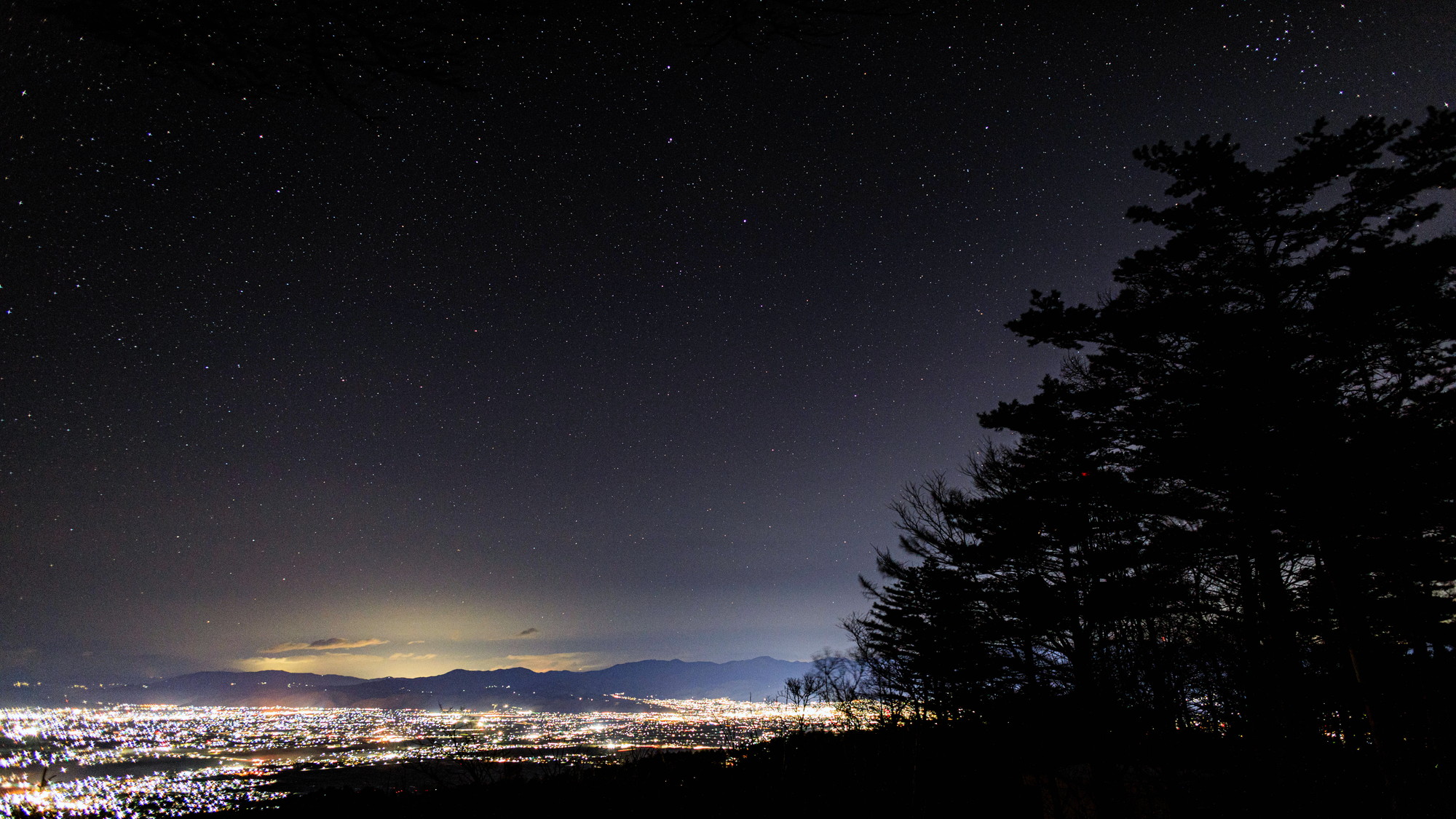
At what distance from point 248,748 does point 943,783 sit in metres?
81.8

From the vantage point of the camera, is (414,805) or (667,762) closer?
(414,805)

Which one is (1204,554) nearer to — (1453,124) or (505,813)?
→ (1453,124)

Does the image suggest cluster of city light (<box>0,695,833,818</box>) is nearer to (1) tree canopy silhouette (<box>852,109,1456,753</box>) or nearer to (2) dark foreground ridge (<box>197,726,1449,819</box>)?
(2) dark foreground ridge (<box>197,726,1449,819</box>)

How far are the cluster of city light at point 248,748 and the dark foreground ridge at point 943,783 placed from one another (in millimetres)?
747

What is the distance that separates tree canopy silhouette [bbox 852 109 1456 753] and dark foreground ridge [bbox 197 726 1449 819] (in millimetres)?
410

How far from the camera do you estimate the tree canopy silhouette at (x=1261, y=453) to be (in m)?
6.82

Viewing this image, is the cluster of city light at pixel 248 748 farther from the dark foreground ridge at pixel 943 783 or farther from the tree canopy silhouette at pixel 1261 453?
the tree canopy silhouette at pixel 1261 453

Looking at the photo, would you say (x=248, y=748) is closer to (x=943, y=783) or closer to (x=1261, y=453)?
(x=943, y=783)

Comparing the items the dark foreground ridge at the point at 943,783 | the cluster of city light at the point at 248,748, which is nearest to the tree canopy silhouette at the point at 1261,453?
the dark foreground ridge at the point at 943,783

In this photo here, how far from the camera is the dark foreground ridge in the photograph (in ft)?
17.7

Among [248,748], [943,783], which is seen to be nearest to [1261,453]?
[943,783]

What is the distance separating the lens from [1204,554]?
446 inches

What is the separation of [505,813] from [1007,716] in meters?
11.9

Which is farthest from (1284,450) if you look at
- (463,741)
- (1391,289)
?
(463,741)
